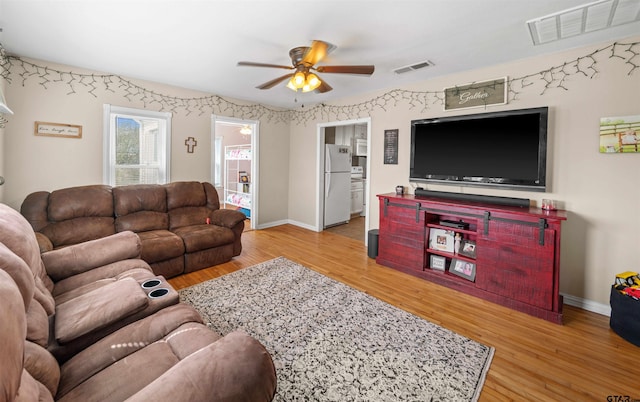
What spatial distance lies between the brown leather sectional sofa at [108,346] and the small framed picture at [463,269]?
2733 mm

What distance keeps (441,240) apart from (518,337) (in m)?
1.23

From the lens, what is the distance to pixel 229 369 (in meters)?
0.95

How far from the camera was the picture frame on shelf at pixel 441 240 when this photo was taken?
3.25m

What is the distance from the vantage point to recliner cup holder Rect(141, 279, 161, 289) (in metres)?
1.88

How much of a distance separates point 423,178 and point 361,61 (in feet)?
5.50

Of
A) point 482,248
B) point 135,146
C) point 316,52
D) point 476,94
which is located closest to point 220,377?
point 316,52

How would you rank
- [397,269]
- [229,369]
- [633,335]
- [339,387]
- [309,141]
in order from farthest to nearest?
[309,141] < [397,269] < [633,335] < [339,387] < [229,369]

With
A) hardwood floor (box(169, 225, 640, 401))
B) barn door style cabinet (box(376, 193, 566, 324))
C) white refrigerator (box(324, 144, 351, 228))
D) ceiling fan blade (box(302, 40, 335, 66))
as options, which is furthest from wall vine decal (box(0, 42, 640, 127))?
hardwood floor (box(169, 225, 640, 401))

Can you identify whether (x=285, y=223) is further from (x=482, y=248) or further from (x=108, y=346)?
(x=108, y=346)

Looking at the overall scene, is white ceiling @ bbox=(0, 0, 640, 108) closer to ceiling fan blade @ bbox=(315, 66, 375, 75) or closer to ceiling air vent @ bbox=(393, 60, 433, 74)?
ceiling air vent @ bbox=(393, 60, 433, 74)

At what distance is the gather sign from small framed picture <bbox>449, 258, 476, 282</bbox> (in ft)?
6.11

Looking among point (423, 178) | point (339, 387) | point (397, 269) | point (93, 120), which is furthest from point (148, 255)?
point (423, 178)

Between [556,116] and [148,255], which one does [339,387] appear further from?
[556,116]

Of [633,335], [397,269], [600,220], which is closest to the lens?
[633,335]
